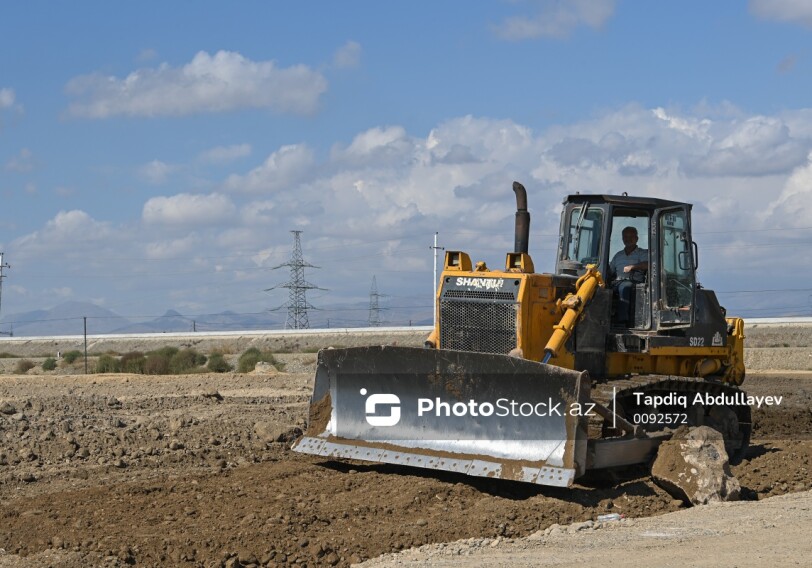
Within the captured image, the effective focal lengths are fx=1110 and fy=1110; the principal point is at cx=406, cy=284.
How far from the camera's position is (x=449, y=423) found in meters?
11.5

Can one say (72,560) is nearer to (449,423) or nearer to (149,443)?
(449,423)

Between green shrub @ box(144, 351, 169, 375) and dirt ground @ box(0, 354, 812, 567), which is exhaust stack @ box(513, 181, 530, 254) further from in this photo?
green shrub @ box(144, 351, 169, 375)

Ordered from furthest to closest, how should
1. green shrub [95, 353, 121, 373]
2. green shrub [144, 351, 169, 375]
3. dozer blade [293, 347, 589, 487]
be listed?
green shrub [95, 353, 121, 373] → green shrub [144, 351, 169, 375] → dozer blade [293, 347, 589, 487]

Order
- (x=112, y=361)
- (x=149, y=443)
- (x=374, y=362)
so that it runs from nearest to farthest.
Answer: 1. (x=374, y=362)
2. (x=149, y=443)
3. (x=112, y=361)

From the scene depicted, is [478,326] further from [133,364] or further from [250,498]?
[133,364]

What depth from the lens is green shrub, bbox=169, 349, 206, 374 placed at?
133 ft

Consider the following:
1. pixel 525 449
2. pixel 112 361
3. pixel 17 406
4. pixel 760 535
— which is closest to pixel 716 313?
pixel 525 449

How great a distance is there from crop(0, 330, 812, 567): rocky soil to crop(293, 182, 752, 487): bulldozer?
370 millimetres

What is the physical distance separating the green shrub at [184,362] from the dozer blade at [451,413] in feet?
91.5

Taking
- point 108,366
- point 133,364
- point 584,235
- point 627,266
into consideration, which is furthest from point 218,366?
point 627,266

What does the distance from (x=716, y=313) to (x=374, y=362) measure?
14.5ft

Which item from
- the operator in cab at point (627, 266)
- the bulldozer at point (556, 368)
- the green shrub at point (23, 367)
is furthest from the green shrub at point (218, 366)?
the operator in cab at point (627, 266)

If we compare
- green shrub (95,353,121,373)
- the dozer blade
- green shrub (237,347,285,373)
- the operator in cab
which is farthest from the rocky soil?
green shrub (95,353,121,373)

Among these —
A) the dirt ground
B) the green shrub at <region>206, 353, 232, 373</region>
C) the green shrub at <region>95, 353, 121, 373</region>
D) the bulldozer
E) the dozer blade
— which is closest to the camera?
the dirt ground
